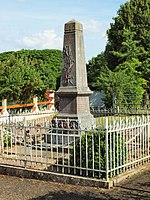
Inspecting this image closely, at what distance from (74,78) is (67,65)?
547mm

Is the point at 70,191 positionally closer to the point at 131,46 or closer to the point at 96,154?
the point at 96,154

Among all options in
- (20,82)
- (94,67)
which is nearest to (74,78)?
(20,82)

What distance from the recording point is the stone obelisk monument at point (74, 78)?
420 inches

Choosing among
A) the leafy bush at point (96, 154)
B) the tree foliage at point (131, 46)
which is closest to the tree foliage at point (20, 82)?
the tree foliage at point (131, 46)

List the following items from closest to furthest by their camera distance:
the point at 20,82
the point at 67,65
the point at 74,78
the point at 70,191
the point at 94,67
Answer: the point at 70,191, the point at 74,78, the point at 67,65, the point at 20,82, the point at 94,67

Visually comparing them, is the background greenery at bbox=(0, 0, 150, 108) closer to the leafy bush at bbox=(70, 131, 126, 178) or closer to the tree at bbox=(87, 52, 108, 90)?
the tree at bbox=(87, 52, 108, 90)

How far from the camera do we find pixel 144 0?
30.0m

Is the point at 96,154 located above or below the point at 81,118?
below

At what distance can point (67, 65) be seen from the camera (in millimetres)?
10922

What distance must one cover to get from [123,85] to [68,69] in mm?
10790

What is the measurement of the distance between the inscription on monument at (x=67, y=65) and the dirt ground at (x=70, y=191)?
435 cm

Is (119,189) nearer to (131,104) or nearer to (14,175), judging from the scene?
(14,175)

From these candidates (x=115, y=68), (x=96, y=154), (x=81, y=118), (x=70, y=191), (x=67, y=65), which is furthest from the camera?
(x=115, y=68)

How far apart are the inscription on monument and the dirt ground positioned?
4.35 m
